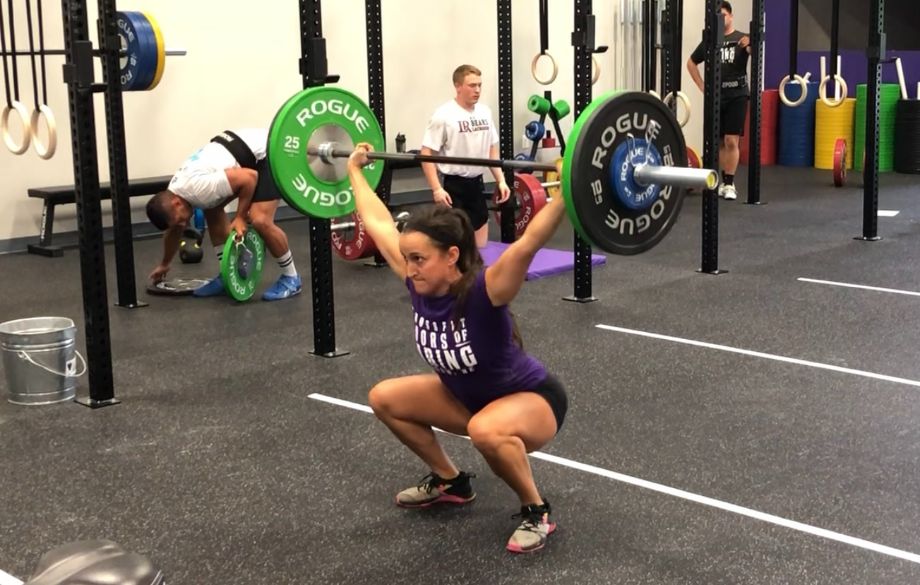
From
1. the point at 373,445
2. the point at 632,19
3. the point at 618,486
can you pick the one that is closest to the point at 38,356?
the point at 373,445

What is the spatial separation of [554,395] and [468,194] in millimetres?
3269

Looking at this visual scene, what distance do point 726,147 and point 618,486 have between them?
613cm

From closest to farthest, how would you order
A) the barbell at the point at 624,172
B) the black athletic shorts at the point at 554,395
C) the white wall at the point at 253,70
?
1. the barbell at the point at 624,172
2. the black athletic shorts at the point at 554,395
3. the white wall at the point at 253,70

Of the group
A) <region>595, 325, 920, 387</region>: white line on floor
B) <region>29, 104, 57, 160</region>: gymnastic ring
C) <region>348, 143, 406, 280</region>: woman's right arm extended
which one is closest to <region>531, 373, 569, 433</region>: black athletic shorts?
<region>348, 143, 406, 280</region>: woman's right arm extended

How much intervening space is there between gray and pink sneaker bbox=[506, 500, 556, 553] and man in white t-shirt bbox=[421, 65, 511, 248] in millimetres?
3034

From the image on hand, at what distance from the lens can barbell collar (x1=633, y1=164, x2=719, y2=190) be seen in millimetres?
2223

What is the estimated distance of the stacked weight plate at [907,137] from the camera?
971cm

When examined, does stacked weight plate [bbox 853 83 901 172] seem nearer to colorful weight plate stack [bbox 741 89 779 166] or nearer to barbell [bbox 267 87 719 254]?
colorful weight plate stack [bbox 741 89 779 166]

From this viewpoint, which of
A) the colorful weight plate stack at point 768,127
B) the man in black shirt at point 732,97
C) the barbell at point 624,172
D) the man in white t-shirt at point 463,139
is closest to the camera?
the barbell at point 624,172

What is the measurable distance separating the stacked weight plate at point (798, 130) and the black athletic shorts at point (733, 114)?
2.17 meters

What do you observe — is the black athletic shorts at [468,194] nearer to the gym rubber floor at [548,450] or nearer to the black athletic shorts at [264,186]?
the gym rubber floor at [548,450]

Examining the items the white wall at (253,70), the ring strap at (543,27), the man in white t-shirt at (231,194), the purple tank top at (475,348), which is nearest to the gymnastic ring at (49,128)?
the man in white t-shirt at (231,194)

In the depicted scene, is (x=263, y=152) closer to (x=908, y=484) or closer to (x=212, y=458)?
(x=212, y=458)

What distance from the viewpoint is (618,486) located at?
2.90 metres
